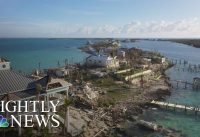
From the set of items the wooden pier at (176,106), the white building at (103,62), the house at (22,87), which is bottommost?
the wooden pier at (176,106)

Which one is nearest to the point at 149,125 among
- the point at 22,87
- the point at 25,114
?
the point at 25,114

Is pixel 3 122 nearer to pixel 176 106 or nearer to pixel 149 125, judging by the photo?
pixel 149 125

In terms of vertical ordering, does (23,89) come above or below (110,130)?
above

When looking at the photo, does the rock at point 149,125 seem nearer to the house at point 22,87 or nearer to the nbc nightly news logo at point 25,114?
the nbc nightly news logo at point 25,114

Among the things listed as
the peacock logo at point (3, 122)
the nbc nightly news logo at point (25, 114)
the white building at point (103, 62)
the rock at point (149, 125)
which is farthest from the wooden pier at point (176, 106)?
the peacock logo at point (3, 122)

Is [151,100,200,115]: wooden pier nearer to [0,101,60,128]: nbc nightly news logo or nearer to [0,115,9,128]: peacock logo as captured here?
[0,101,60,128]: nbc nightly news logo

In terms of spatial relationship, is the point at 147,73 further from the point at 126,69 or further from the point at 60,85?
the point at 60,85

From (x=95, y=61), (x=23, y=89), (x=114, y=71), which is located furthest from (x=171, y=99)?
(x=23, y=89)

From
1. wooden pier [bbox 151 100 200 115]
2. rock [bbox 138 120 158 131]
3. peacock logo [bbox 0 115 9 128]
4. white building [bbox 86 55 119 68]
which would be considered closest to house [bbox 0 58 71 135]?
peacock logo [bbox 0 115 9 128]
